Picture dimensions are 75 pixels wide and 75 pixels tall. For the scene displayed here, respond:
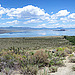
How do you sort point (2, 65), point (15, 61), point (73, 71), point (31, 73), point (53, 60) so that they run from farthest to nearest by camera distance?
point (53, 60) → point (15, 61) → point (2, 65) → point (73, 71) → point (31, 73)

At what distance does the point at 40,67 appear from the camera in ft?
18.4

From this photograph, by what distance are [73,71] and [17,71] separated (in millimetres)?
2308

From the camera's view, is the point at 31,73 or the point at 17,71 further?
the point at 17,71

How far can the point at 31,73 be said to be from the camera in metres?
4.69

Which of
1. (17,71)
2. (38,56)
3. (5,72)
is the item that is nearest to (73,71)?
(38,56)

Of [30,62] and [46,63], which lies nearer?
[30,62]

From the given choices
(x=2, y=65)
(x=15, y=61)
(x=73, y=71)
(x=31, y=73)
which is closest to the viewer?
(x=31, y=73)

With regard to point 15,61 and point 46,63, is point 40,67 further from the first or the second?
point 15,61

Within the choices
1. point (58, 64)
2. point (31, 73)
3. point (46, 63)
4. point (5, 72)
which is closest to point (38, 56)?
point (46, 63)

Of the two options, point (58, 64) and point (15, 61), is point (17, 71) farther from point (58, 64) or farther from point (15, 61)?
point (58, 64)

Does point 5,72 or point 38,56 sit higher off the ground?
point 38,56

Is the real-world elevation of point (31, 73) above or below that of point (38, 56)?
below

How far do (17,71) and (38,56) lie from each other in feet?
4.47

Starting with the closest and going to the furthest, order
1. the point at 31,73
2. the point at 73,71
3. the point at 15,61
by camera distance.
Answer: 1. the point at 31,73
2. the point at 73,71
3. the point at 15,61
